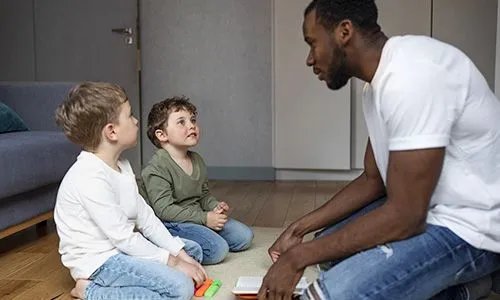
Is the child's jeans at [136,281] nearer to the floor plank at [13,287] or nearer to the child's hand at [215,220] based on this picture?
the floor plank at [13,287]

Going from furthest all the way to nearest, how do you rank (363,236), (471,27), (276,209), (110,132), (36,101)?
(471,27) < (276,209) < (36,101) < (110,132) < (363,236)

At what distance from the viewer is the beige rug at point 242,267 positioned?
2.01 metres

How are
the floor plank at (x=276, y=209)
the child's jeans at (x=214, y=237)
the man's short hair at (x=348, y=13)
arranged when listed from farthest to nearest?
the floor plank at (x=276, y=209) → the child's jeans at (x=214, y=237) → the man's short hair at (x=348, y=13)

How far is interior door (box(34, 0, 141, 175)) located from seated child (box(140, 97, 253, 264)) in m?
1.99

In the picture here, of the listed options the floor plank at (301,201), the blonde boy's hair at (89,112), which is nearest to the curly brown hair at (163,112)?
the blonde boy's hair at (89,112)

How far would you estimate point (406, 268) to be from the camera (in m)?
1.34

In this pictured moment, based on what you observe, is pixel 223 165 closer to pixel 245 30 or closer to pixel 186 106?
pixel 245 30

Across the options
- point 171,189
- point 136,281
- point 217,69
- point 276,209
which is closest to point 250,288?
point 136,281

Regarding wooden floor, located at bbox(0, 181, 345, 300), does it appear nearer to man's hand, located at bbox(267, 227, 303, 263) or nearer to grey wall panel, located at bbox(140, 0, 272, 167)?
grey wall panel, located at bbox(140, 0, 272, 167)

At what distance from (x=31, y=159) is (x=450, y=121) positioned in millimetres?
1666

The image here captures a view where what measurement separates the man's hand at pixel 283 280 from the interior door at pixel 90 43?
9.87 feet

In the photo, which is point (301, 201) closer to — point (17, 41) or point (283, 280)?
point (283, 280)

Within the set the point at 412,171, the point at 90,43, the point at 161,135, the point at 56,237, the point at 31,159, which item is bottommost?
the point at 56,237

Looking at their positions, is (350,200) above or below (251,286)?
above
